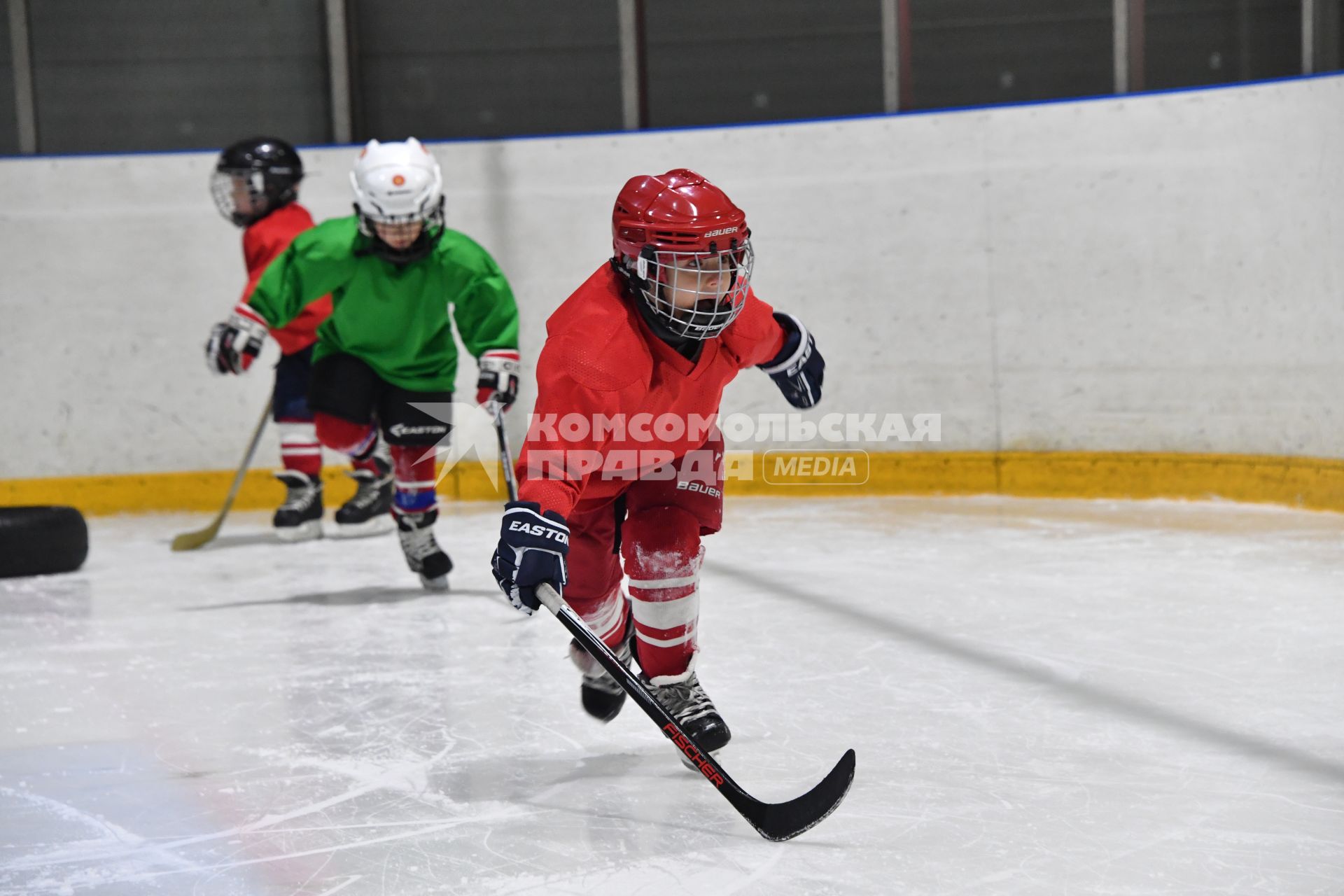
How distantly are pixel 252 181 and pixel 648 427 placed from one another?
314cm

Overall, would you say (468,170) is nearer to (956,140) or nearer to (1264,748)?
(956,140)

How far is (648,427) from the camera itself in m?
2.03

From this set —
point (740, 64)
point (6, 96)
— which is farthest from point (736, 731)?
point (6, 96)

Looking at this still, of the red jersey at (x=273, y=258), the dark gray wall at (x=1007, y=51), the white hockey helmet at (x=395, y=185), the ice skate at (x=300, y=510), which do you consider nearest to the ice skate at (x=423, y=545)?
the white hockey helmet at (x=395, y=185)

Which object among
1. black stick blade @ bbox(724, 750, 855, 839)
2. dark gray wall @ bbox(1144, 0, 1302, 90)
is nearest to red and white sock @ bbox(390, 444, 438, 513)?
black stick blade @ bbox(724, 750, 855, 839)

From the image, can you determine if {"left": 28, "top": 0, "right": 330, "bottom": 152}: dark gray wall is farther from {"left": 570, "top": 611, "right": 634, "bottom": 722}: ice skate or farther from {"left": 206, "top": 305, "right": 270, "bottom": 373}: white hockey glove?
{"left": 570, "top": 611, "right": 634, "bottom": 722}: ice skate

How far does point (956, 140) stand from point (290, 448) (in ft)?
8.12

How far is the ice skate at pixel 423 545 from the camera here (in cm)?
364

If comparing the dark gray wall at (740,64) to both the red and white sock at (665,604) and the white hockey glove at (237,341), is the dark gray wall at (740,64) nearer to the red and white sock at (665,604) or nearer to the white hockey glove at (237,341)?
the white hockey glove at (237,341)

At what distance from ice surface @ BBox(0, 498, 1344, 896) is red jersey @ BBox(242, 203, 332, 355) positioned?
0.97 metres

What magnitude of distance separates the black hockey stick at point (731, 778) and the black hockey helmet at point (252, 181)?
127 inches

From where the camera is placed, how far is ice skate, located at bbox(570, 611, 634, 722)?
229 centimetres

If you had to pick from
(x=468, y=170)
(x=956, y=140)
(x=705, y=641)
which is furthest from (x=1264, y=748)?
(x=468, y=170)

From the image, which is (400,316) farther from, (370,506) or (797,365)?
(797,365)
